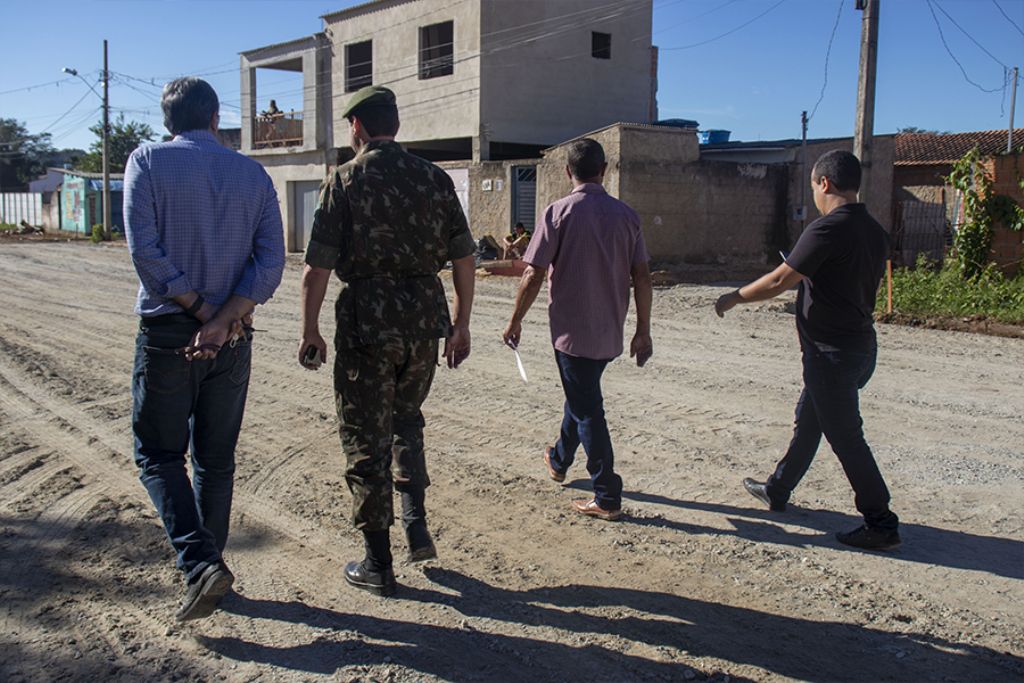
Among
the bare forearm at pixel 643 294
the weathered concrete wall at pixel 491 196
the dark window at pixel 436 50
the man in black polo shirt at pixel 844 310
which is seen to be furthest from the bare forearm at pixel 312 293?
the dark window at pixel 436 50

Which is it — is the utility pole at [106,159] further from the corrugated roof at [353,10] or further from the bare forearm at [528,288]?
the bare forearm at [528,288]

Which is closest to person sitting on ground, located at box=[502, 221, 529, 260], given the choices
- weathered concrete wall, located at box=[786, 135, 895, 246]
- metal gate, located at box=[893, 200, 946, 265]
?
weathered concrete wall, located at box=[786, 135, 895, 246]

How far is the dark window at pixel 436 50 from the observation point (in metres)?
23.6

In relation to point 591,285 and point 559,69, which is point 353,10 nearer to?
point 559,69

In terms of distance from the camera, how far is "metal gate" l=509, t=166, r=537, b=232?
2030cm

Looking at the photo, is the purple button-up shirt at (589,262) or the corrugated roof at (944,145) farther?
the corrugated roof at (944,145)

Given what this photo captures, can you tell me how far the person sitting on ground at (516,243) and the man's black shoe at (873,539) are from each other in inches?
591

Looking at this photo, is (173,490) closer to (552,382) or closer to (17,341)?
(552,382)

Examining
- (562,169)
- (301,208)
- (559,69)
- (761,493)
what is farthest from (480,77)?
(761,493)

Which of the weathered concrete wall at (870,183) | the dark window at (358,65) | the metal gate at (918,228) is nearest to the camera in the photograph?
the weathered concrete wall at (870,183)

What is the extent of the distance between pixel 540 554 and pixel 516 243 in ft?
50.3

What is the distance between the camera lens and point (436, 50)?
24547 millimetres

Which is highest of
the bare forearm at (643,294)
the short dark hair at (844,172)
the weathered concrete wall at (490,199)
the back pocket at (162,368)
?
the weathered concrete wall at (490,199)

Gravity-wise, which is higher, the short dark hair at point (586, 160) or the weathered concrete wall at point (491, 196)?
the weathered concrete wall at point (491, 196)
